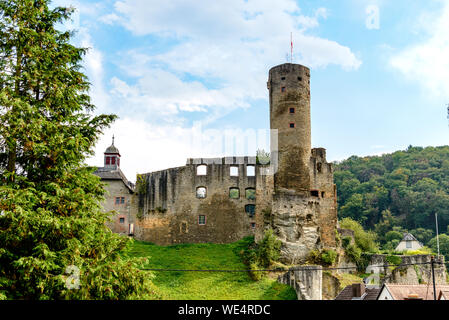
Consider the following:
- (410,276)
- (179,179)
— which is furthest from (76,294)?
(410,276)

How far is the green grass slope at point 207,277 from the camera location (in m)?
Result: 25.6

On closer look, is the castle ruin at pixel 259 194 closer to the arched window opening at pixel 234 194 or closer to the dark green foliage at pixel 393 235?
the arched window opening at pixel 234 194

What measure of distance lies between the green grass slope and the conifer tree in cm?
1244

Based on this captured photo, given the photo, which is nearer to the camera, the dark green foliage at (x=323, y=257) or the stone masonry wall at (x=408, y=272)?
the dark green foliage at (x=323, y=257)

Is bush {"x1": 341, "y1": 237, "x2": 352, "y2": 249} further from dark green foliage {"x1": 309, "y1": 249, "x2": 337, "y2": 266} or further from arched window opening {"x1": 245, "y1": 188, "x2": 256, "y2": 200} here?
arched window opening {"x1": 245, "y1": 188, "x2": 256, "y2": 200}

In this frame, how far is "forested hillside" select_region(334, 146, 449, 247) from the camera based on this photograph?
7138 cm

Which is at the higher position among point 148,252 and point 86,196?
point 86,196

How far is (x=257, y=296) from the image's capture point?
25547mm

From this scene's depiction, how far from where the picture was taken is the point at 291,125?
33.0 meters

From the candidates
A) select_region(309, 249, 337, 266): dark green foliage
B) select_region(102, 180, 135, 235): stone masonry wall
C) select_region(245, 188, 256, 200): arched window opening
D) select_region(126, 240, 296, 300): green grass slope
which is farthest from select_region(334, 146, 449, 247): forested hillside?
select_region(102, 180, 135, 235): stone masonry wall

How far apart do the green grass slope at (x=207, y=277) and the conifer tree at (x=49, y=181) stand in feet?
40.8

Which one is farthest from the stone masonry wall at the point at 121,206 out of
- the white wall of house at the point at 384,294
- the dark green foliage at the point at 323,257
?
the white wall of house at the point at 384,294
